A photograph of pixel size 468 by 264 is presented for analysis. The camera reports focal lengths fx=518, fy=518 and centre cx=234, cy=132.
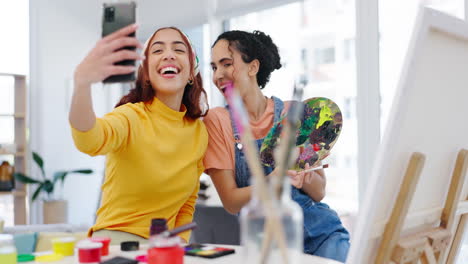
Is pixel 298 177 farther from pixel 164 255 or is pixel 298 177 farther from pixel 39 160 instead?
pixel 39 160

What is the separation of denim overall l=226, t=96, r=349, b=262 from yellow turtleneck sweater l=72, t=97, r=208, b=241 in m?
0.19

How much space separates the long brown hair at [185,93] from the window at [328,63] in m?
2.27

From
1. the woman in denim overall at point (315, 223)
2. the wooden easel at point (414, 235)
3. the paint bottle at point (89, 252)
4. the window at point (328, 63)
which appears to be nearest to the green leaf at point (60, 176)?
the window at point (328, 63)

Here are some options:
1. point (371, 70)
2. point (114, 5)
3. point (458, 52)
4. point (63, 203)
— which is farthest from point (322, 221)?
point (63, 203)

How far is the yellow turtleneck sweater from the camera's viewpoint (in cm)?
172

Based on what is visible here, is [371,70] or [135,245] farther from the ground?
[371,70]

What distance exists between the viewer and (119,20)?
4.27ft

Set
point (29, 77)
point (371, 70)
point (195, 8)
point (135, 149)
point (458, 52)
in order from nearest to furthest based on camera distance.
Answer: point (458, 52) → point (135, 149) → point (371, 70) → point (195, 8) → point (29, 77)

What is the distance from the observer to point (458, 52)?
126 cm

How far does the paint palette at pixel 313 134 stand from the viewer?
1822mm

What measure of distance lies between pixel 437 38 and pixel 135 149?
100 cm

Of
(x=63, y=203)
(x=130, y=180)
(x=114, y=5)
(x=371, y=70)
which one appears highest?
(x=371, y=70)

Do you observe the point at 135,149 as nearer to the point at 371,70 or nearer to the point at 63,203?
the point at 371,70

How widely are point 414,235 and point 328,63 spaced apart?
3325mm
